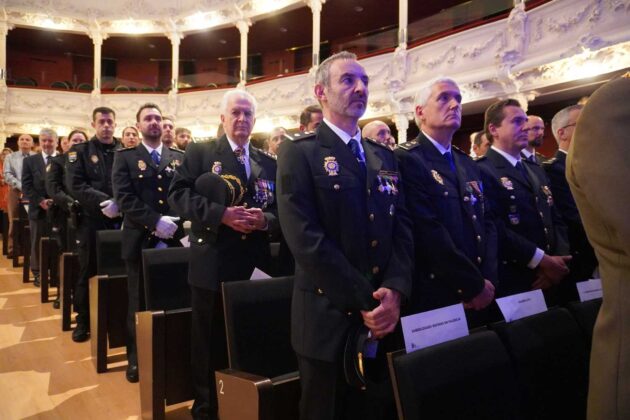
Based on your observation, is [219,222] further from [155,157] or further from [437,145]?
[155,157]

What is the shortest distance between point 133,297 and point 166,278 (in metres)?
0.52

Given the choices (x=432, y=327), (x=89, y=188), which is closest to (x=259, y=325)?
(x=432, y=327)

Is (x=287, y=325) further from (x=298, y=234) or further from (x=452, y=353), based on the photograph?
(x=452, y=353)

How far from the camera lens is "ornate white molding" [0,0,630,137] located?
5.52 meters

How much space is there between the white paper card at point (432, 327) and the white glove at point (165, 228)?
1672 mm

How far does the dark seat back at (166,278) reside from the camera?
2.15 m

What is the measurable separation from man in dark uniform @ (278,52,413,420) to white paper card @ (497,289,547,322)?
0.36 m

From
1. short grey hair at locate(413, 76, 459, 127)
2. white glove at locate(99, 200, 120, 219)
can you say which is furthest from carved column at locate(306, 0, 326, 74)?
short grey hair at locate(413, 76, 459, 127)

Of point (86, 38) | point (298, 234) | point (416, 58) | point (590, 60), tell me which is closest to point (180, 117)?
point (86, 38)

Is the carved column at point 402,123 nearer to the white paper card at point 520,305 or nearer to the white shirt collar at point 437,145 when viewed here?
the white shirt collar at point 437,145

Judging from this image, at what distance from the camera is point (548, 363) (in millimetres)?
1324

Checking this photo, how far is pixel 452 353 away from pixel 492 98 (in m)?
6.88

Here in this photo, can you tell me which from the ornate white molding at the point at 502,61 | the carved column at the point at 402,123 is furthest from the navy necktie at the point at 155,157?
the carved column at the point at 402,123

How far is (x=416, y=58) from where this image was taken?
849 centimetres
